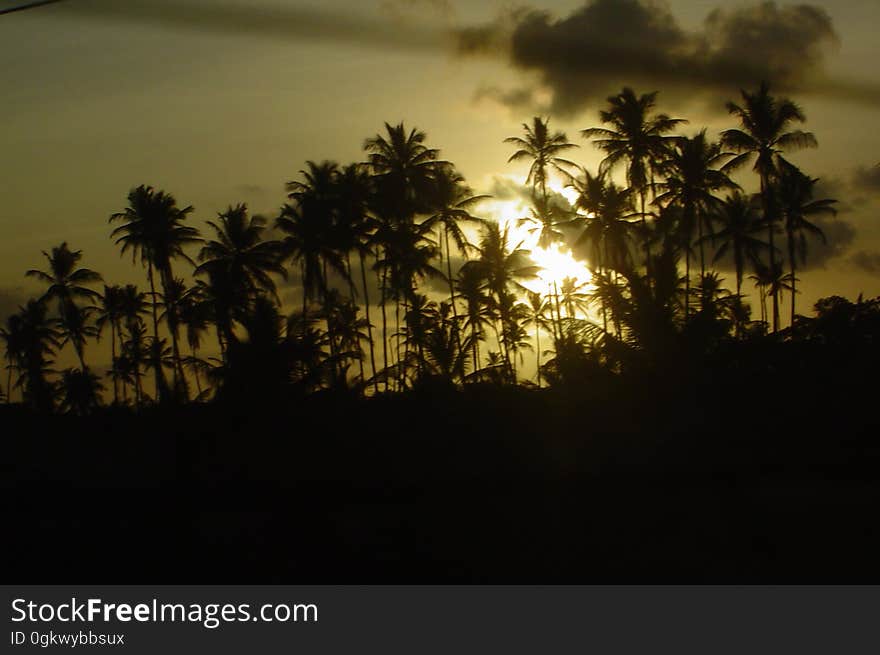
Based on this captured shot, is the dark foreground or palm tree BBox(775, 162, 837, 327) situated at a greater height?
palm tree BBox(775, 162, 837, 327)

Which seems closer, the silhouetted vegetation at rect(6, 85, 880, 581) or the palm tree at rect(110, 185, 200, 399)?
the silhouetted vegetation at rect(6, 85, 880, 581)

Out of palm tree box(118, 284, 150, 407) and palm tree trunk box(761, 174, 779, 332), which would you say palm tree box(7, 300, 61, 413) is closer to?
palm tree box(118, 284, 150, 407)

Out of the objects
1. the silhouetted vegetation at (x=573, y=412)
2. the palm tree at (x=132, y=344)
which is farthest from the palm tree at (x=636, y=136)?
the palm tree at (x=132, y=344)

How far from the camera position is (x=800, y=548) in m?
18.0

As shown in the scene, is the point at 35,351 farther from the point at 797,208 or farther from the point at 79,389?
the point at 797,208

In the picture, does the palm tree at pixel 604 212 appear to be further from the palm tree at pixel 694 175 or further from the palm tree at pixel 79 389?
the palm tree at pixel 79 389

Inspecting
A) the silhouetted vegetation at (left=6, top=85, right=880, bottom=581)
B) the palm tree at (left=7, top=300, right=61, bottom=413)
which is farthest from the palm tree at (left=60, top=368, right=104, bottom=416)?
the silhouetted vegetation at (left=6, top=85, right=880, bottom=581)

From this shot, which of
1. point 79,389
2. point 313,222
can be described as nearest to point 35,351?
point 79,389

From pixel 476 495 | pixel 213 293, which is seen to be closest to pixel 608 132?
pixel 213 293

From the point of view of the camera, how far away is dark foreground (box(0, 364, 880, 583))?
18422mm

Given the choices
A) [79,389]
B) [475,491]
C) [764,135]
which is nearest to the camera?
[475,491]

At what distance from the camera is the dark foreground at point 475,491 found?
18422 millimetres

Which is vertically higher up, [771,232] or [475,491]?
[771,232]

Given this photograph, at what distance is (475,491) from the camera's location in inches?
842
